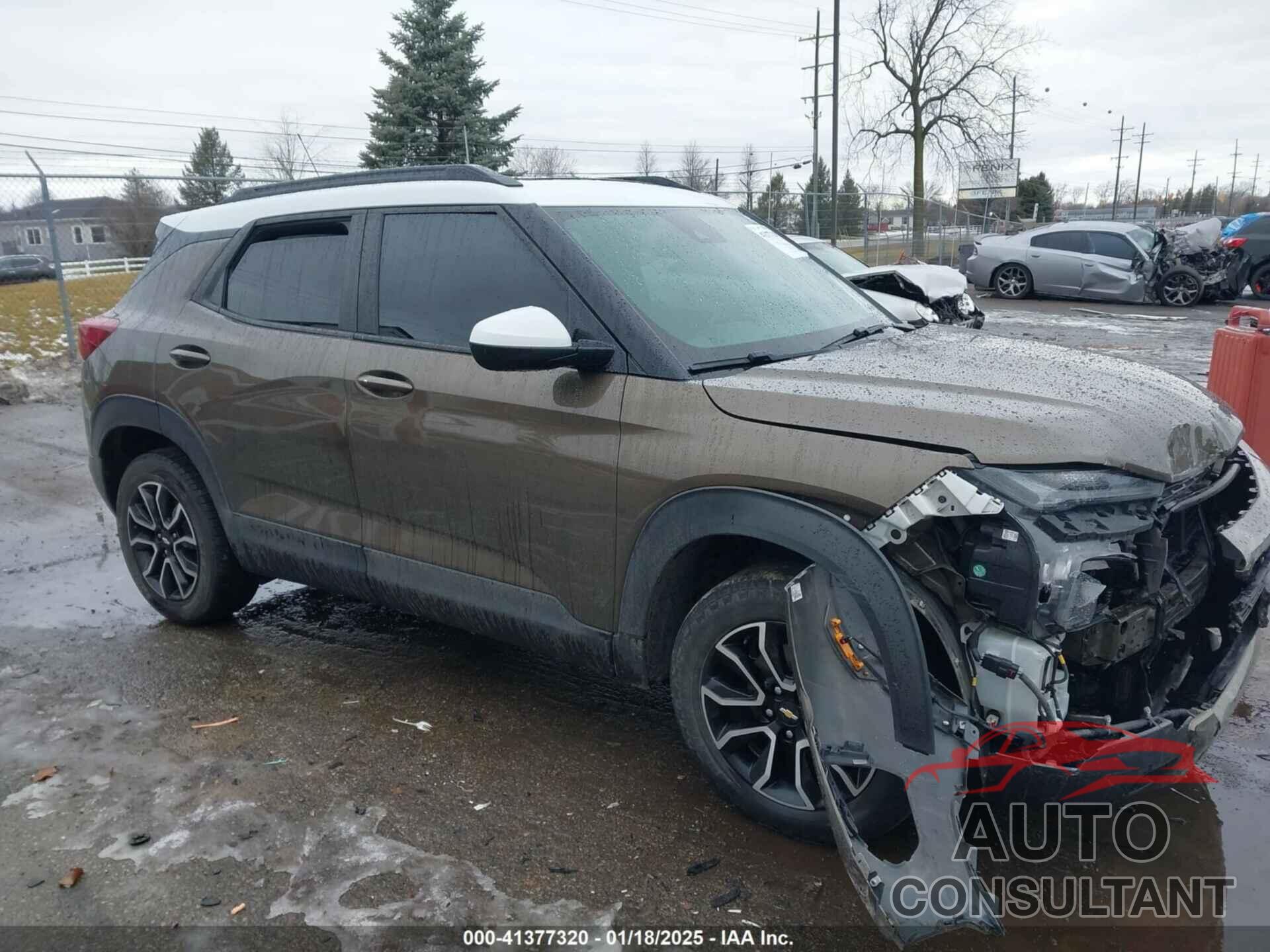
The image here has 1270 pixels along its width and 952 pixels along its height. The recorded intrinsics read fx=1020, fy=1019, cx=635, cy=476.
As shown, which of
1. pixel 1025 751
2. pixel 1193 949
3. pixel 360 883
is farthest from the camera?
pixel 360 883

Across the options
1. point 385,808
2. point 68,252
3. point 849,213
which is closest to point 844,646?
point 385,808

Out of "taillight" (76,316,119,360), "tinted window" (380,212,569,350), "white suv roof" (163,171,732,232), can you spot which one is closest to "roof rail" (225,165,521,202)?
"white suv roof" (163,171,732,232)

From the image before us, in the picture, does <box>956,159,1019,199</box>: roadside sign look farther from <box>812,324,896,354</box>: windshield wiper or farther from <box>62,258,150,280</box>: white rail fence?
<box>812,324,896,354</box>: windshield wiper

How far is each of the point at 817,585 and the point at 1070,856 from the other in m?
1.23

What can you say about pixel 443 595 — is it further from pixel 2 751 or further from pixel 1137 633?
pixel 1137 633

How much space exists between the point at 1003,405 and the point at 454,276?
198 centimetres

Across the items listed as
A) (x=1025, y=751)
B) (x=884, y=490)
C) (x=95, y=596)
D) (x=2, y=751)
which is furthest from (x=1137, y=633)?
(x=95, y=596)

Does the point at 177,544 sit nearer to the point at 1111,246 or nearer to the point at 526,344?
the point at 526,344

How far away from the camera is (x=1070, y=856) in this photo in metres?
3.03

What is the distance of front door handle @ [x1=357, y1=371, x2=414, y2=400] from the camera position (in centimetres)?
368

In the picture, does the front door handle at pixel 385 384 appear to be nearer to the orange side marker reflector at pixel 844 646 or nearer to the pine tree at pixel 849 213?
the orange side marker reflector at pixel 844 646

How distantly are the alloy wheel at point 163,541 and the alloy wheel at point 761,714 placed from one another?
2773 millimetres

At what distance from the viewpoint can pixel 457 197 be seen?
3715 millimetres

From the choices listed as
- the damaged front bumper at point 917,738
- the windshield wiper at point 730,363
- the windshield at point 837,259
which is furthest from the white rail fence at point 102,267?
the damaged front bumper at point 917,738
